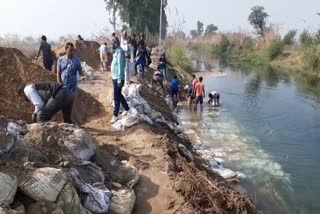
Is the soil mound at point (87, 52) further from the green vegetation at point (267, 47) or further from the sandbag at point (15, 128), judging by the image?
the green vegetation at point (267, 47)

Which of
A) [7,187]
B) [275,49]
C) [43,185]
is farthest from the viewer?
[275,49]

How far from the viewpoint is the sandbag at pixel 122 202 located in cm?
568

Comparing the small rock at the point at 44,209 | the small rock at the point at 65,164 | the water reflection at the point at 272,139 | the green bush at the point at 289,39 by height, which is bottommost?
the water reflection at the point at 272,139

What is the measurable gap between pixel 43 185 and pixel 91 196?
792 mm

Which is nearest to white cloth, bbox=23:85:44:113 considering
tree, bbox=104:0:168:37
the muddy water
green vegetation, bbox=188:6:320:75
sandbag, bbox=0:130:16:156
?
sandbag, bbox=0:130:16:156

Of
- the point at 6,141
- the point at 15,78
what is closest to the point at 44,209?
the point at 6,141

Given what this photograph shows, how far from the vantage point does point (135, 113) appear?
9.37 meters

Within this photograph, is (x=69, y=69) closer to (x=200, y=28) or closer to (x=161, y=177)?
(x=161, y=177)

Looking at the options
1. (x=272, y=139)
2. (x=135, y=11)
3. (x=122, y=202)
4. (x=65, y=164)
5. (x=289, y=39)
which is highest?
(x=135, y=11)

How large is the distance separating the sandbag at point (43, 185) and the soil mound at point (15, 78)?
14.8 feet

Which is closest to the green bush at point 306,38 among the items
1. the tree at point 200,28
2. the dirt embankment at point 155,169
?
the dirt embankment at point 155,169

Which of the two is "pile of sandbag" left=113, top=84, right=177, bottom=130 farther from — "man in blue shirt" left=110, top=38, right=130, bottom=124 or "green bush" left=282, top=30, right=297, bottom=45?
"green bush" left=282, top=30, right=297, bottom=45

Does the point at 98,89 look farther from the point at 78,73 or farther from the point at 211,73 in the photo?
the point at 211,73

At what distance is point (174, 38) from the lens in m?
32.3
